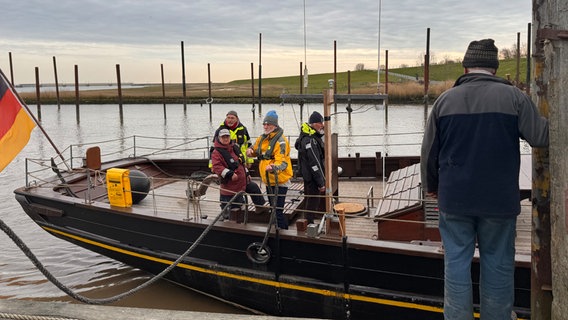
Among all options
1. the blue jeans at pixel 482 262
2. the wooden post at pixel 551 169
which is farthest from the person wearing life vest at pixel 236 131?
the wooden post at pixel 551 169

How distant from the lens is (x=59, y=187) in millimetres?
8008

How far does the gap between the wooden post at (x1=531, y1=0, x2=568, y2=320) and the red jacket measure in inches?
165

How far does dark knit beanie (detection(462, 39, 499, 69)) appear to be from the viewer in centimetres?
321

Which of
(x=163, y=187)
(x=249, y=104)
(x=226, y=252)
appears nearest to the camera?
(x=226, y=252)

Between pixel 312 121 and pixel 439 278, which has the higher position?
pixel 312 121

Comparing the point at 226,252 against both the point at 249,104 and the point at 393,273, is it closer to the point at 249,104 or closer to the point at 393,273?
the point at 393,273

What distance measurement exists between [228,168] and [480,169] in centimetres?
419

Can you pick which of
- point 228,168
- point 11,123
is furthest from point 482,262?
point 11,123

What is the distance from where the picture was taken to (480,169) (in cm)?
308

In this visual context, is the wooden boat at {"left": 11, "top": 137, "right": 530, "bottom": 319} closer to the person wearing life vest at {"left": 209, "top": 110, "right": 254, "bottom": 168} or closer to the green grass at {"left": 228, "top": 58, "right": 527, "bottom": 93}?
the person wearing life vest at {"left": 209, "top": 110, "right": 254, "bottom": 168}

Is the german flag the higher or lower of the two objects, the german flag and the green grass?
the lower

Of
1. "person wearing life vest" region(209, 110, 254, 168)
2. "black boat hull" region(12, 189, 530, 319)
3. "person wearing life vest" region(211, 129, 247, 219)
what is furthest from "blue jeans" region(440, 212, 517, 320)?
"person wearing life vest" region(209, 110, 254, 168)

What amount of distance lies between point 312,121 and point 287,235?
4.98 ft

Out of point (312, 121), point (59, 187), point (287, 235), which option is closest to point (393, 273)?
point (287, 235)
